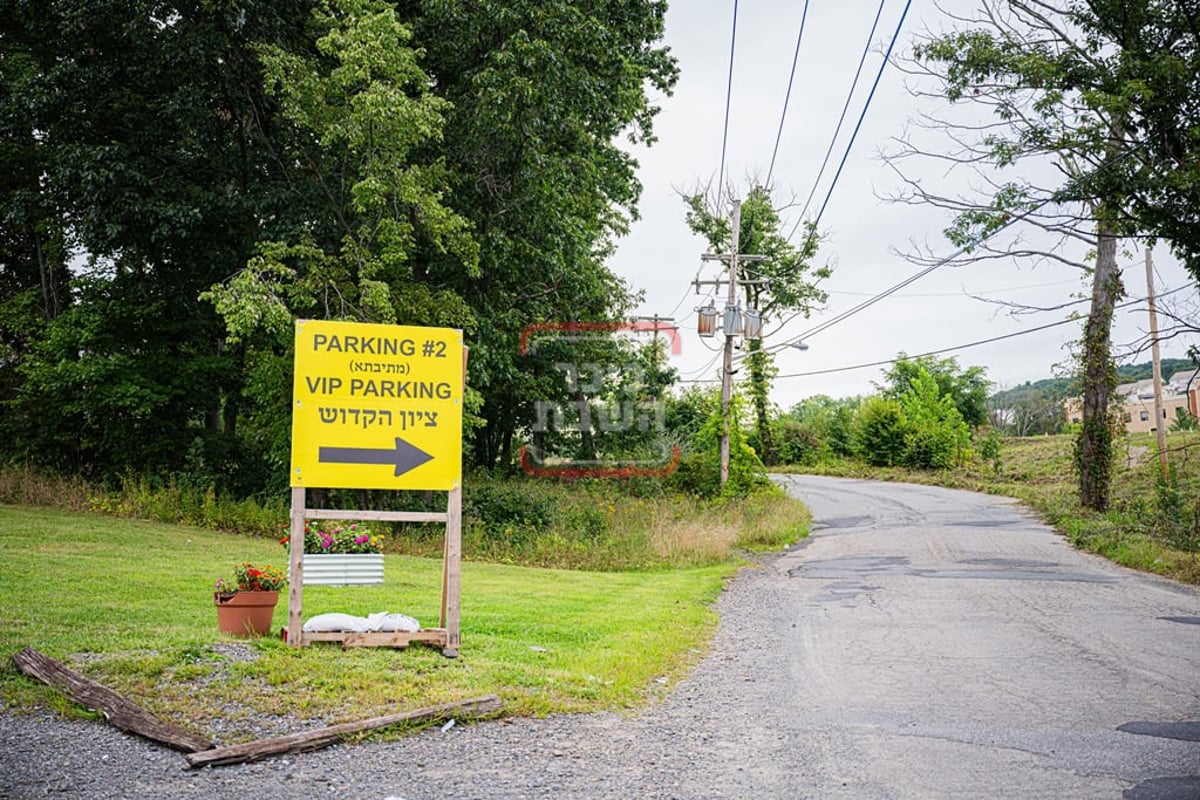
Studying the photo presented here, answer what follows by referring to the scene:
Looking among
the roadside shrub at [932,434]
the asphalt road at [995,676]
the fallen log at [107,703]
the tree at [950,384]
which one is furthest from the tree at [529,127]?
the tree at [950,384]

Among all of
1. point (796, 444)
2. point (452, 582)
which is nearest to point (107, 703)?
point (452, 582)

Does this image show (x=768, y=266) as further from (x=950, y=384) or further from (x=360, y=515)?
(x=360, y=515)

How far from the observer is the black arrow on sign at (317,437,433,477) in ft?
24.7

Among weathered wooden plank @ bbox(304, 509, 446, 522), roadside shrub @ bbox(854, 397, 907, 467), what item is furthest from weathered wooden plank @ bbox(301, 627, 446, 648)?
roadside shrub @ bbox(854, 397, 907, 467)

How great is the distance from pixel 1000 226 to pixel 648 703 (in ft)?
45.6

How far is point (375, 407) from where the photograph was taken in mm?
7707

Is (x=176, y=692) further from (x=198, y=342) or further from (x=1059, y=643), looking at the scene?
(x=198, y=342)

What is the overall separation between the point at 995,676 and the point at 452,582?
4.63 metres

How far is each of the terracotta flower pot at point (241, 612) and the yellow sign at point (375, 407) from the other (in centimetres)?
113

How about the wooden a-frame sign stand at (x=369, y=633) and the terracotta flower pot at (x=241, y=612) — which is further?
the terracotta flower pot at (x=241, y=612)

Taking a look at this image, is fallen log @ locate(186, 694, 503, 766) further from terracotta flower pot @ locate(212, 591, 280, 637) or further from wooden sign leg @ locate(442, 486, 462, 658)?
terracotta flower pot @ locate(212, 591, 280, 637)

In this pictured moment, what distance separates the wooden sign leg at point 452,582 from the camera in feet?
24.7

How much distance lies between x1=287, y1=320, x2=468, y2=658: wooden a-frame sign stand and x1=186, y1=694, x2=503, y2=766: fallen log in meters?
1.50

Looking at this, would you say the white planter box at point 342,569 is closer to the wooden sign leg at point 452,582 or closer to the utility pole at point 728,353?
the wooden sign leg at point 452,582
